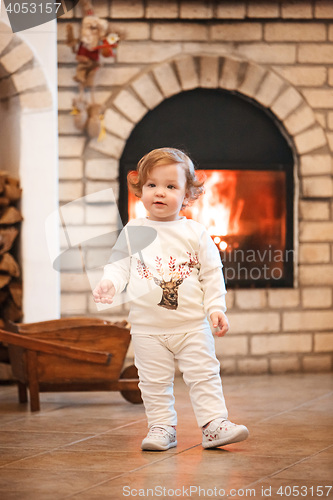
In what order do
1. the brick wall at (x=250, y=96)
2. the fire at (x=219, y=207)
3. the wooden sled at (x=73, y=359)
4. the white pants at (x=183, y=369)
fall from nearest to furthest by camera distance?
the white pants at (x=183, y=369) < the wooden sled at (x=73, y=359) < the brick wall at (x=250, y=96) < the fire at (x=219, y=207)

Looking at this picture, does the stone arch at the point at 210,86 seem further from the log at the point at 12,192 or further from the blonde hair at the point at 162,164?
the blonde hair at the point at 162,164

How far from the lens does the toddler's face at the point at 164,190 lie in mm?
2891

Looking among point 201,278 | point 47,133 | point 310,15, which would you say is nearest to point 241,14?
point 310,15

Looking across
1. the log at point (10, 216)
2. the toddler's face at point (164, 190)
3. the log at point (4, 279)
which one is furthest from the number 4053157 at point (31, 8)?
the toddler's face at point (164, 190)

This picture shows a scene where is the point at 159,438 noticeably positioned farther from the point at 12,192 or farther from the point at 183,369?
the point at 12,192

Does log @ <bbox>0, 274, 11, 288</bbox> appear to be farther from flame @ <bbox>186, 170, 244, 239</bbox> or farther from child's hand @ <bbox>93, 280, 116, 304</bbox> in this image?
child's hand @ <bbox>93, 280, 116, 304</bbox>

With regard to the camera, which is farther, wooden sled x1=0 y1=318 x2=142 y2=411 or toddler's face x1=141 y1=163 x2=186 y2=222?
wooden sled x1=0 y1=318 x2=142 y2=411

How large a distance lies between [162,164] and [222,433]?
0.98 meters

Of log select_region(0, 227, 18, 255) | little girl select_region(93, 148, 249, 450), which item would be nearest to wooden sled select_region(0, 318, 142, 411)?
log select_region(0, 227, 18, 255)

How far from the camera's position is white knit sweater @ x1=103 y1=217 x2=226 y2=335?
9.45ft

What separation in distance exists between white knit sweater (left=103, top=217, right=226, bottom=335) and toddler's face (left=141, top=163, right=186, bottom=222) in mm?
64

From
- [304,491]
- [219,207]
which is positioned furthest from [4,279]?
[304,491]

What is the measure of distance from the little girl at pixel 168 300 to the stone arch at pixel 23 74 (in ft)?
7.08

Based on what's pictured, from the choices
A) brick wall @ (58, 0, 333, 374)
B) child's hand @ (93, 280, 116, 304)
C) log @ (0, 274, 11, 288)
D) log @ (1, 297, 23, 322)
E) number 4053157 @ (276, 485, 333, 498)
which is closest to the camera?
number 4053157 @ (276, 485, 333, 498)
